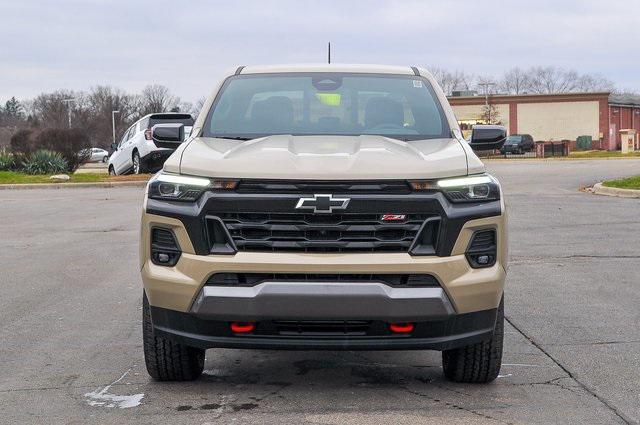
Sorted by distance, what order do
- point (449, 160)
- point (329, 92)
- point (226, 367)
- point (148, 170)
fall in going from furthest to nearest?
point (148, 170), point (329, 92), point (226, 367), point (449, 160)

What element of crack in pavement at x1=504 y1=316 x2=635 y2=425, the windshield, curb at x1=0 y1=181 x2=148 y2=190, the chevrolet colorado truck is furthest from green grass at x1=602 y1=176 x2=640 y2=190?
the chevrolet colorado truck

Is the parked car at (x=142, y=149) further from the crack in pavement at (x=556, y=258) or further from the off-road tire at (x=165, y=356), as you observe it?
the off-road tire at (x=165, y=356)

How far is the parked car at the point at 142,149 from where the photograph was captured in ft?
84.7

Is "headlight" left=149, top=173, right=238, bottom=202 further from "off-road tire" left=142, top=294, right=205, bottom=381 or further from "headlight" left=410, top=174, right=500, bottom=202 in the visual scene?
"headlight" left=410, top=174, right=500, bottom=202

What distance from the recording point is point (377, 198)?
4781 mm

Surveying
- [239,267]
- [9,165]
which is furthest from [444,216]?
[9,165]

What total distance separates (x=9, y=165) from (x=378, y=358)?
3036 centimetres

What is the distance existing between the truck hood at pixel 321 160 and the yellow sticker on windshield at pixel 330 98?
0.90 meters

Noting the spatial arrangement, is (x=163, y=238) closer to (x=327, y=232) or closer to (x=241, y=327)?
(x=241, y=327)

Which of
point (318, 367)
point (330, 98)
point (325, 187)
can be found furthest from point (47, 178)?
point (325, 187)

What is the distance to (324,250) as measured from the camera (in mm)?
4773

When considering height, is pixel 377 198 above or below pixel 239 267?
above

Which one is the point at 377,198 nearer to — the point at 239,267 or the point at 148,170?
the point at 239,267

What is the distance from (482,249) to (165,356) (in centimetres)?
187
